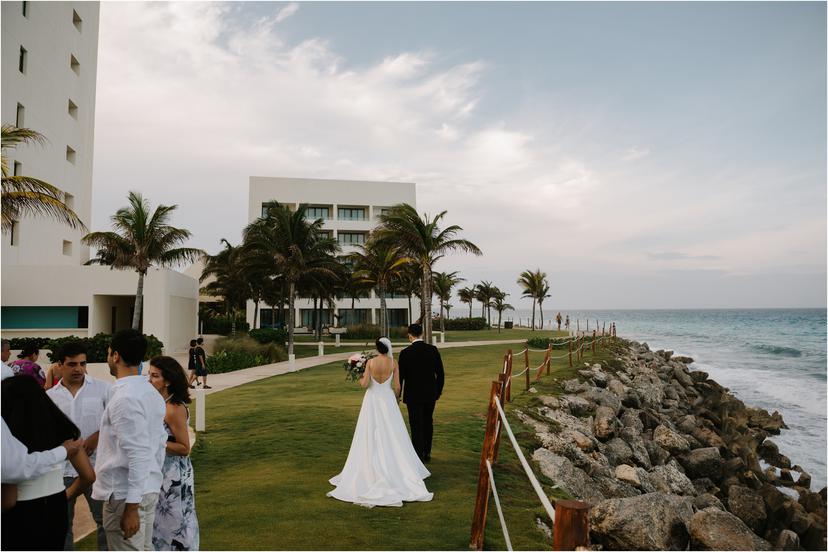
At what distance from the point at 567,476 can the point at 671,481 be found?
13.4ft

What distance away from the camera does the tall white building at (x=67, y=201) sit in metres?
28.3

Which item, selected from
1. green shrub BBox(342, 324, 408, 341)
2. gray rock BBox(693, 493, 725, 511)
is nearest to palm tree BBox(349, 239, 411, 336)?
green shrub BBox(342, 324, 408, 341)

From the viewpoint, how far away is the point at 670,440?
15242mm

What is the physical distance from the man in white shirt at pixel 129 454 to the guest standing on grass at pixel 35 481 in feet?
1.25

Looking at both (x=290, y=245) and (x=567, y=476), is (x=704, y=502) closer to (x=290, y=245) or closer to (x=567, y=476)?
(x=567, y=476)

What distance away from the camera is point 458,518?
656 cm

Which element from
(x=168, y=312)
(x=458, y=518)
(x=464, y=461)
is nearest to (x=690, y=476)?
(x=464, y=461)

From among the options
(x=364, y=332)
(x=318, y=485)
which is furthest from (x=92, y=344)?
(x=364, y=332)

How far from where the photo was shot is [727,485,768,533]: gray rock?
11.4 meters

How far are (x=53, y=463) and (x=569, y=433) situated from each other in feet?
→ 36.2

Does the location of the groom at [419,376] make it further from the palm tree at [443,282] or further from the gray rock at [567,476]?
the palm tree at [443,282]

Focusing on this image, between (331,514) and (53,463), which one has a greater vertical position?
(53,463)

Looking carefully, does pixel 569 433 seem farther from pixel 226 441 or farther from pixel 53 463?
pixel 53 463

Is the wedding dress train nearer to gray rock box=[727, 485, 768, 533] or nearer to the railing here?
the railing
